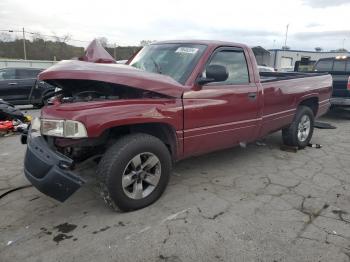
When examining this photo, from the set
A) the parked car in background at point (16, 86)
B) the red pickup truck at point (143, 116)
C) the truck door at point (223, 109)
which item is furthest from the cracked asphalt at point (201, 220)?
the parked car in background at point (16, 86)

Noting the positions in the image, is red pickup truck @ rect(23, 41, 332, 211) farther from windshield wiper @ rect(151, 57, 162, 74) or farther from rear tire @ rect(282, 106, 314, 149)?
rear tire @ rect(282, 106, 314, 149)

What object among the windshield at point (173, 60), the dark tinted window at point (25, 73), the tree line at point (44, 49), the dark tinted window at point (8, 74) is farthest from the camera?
the tree line at point (44, 49)

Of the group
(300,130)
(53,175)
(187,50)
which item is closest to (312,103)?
(300,130)

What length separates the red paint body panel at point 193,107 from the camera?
3.06m

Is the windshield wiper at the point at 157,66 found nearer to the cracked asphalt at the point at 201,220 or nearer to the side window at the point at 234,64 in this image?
the side window at the point at 234,64

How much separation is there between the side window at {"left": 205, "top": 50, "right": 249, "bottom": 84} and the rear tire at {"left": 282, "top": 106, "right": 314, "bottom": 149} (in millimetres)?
1693

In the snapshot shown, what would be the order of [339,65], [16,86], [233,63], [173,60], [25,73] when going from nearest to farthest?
[173,60] → [233,63] → [339,65] → [16,86] → [25,73]

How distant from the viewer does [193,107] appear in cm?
370

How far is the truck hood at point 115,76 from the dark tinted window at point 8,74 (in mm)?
9178

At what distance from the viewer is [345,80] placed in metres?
8.36

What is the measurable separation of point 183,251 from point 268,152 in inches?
134

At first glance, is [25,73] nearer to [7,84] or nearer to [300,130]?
[7,84]

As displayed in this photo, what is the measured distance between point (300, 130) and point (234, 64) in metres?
2.26

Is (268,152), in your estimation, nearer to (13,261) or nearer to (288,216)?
(288,216)
